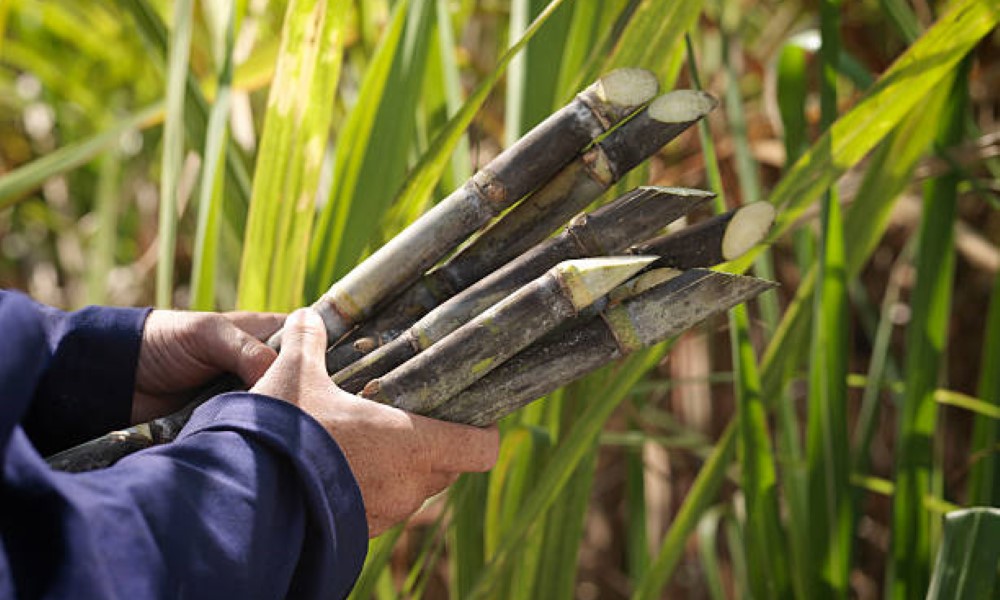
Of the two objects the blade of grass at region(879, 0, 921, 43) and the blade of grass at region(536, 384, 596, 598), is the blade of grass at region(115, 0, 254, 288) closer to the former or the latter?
the blade of grass at region(536, 384, 596, 598)

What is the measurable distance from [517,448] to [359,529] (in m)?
0.25

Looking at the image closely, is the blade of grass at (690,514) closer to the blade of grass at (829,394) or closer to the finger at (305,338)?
the blade of grass at (829,394)

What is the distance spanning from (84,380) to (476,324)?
21cm

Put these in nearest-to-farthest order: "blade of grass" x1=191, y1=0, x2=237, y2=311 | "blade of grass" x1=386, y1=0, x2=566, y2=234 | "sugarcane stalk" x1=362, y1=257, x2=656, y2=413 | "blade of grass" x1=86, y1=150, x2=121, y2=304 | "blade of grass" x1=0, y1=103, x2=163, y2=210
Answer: "sugarcane stalk" x1=362, y1=257, x2=656, y2=413 < "blade of grass" x1=386, y1=0, x2=566, y2=234 < "blade of grass" x1=191, y1=0, x2=237, y2=311 < "blade of grass" x1=0, y1=103, x2=163, y2=210 < "blade of grass" x1=86, y1=150, x2=121, y2=304

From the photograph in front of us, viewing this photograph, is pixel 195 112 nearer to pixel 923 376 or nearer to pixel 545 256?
pixel 545 256

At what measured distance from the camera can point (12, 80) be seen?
1.54m

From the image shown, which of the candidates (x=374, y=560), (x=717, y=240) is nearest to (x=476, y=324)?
(x=717, y=240)

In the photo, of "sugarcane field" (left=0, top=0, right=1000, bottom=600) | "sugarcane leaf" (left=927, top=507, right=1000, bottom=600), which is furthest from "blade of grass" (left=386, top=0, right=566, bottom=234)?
"sugarcane leaf" (left=927, top=507, right=1000, bottom=600)

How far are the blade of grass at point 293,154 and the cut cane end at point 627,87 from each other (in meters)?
0.20

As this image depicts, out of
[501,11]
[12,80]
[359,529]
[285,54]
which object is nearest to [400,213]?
[285,54]

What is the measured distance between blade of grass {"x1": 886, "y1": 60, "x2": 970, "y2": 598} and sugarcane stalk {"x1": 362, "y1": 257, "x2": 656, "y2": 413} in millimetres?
304

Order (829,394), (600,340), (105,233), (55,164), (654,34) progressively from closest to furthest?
(600,340) → (654,34) → (829,394) → (55,164) → (105,233)

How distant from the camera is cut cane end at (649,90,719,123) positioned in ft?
1.69

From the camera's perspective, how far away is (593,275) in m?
0.46
